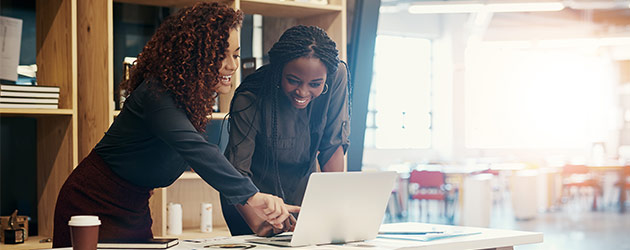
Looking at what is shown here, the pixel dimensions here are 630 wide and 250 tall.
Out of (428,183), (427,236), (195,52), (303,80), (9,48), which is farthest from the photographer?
(428,183)

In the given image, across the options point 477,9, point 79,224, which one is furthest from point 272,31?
point 477,9

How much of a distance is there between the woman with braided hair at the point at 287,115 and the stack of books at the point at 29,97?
0.97 metres

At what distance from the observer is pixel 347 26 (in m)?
4.34

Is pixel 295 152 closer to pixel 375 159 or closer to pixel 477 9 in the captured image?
pixel 477 9

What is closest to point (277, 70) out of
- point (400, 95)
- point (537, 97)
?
point (400, 95)

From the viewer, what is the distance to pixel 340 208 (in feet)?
6.89

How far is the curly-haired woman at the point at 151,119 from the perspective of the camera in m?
2.24

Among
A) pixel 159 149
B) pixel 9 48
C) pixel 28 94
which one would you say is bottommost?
pixel 159 149

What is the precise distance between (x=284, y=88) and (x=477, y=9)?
7.75 meters

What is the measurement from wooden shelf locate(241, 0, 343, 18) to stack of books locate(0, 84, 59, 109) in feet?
3.35

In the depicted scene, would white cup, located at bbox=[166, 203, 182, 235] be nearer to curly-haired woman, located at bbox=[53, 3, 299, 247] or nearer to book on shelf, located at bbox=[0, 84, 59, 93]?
book on shelf, located at bbox=[0, 84, 59, 93]

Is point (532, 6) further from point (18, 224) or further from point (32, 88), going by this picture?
point (18, 224)

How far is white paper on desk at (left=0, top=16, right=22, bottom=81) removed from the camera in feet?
11.1

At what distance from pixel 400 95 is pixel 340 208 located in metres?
12.7
